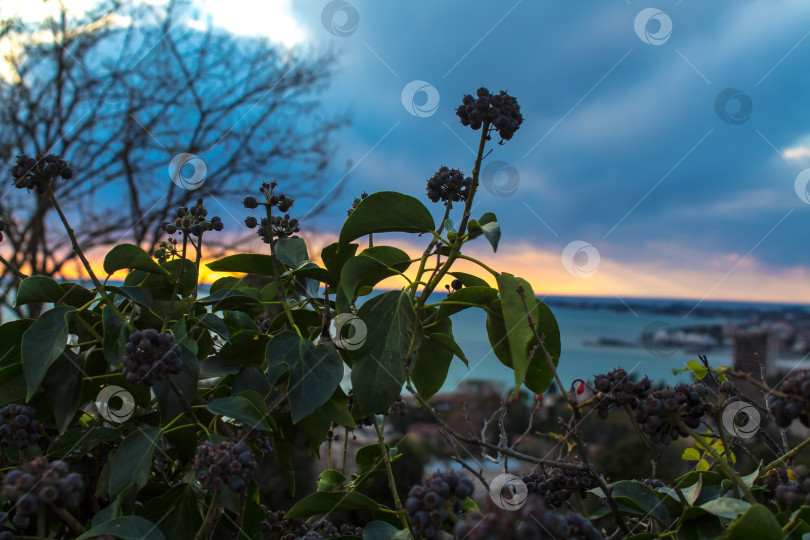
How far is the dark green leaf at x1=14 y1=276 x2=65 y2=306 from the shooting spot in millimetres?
524

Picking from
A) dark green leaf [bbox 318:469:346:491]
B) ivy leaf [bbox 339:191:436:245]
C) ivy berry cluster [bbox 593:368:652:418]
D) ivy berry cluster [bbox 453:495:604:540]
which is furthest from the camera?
dark green leaf [bbox 318:469:346:491]

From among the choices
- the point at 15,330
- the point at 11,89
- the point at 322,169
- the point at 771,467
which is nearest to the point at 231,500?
the point at 15,330

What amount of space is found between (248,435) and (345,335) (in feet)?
0.37

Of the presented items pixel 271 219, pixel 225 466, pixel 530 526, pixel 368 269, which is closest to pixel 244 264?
pixel 271 219

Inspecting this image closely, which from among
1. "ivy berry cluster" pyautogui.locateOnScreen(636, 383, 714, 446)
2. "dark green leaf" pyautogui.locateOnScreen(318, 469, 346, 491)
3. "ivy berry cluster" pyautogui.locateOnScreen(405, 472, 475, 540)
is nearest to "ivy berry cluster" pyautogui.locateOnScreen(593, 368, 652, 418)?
"ivy berry cluster" pyautogui.locateOnScreen(636, 383, 714, 446)

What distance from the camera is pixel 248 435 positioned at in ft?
1.50

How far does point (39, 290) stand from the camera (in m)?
0.53

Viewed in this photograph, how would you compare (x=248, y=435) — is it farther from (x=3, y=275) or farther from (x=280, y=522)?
Result: (x=3, y=275)

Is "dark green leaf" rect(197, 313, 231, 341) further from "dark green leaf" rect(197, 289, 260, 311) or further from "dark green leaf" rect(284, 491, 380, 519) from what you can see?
"dark green leaf" rect(284, 491, 380, 519)

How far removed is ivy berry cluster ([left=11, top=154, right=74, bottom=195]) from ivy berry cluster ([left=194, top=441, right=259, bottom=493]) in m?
0.28

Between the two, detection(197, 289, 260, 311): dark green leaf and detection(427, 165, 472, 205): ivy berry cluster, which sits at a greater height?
detection(427, 165, 472, 205): ivy berry cluster

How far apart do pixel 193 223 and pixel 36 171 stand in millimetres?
131

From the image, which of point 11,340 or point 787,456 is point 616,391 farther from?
point 11,340

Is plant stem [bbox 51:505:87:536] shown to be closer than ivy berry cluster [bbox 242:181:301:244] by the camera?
Yes
